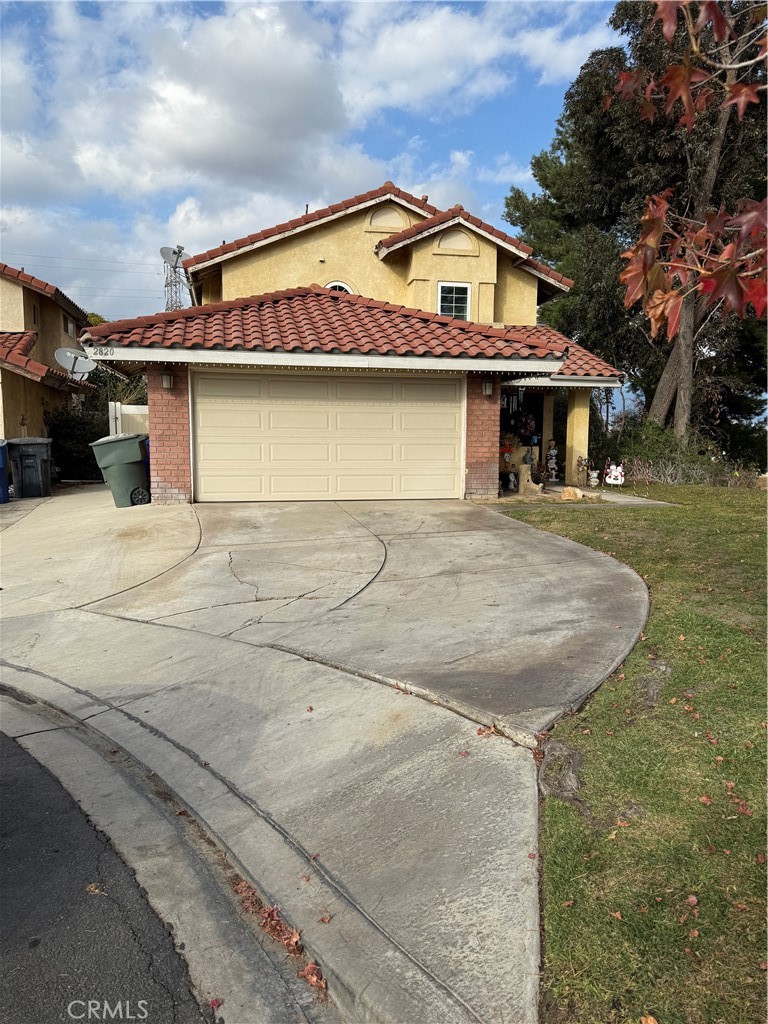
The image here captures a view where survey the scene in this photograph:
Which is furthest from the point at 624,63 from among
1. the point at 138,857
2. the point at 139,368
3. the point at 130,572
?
the point at 138,857

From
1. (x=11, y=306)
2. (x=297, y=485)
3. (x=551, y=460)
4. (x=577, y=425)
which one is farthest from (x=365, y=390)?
(x=11, y=306)

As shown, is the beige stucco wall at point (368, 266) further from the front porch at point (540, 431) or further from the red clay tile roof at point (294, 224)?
the front porch at point (540, 431)

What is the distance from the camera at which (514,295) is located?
17.7 meters

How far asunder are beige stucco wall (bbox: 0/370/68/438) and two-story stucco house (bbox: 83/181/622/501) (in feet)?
19.0

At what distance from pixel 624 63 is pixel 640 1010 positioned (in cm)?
2441

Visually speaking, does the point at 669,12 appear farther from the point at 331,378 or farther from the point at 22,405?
the point at 22,405

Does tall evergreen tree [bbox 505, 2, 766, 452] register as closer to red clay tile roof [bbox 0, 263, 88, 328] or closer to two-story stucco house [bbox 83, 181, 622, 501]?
two-story stucco house [bbox 83, 181, 622, 501]

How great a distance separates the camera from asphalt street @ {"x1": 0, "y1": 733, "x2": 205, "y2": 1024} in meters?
2.60

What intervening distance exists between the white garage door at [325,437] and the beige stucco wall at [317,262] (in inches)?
185

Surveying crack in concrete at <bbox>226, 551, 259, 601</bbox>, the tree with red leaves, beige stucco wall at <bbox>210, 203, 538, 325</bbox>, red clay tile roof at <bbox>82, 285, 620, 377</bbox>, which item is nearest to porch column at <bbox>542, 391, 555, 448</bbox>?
beige stucco wall at <bbox>210, 203, 538, 325</bbox>

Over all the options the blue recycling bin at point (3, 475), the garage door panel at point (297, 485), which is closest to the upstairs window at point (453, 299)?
the garage door panel at point (297, 485)

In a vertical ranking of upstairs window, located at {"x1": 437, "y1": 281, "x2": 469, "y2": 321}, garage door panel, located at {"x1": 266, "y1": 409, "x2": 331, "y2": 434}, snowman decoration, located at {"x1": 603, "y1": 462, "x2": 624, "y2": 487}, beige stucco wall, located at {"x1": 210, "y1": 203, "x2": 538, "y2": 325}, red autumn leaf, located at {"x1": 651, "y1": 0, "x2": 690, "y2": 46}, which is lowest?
snowman decoration, located at {"x1": 603, "y1": 462, "x2": 624, "y2": 487}

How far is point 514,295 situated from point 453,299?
1868mm

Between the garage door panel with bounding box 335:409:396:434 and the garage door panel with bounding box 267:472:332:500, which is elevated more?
the garage door panel with bounding box 335:409:396:434
